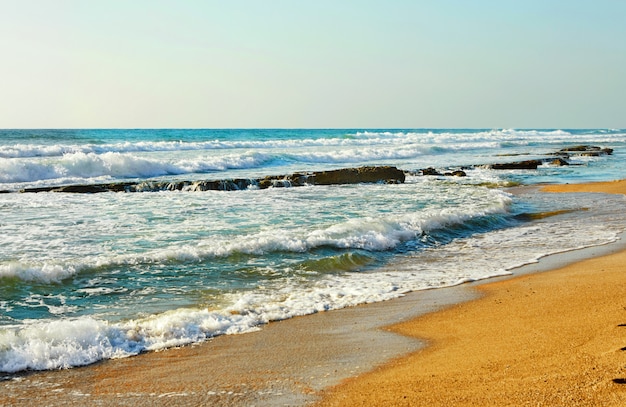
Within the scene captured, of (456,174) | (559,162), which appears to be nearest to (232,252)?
(456,174)

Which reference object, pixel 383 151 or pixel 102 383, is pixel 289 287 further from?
pixel 383 151

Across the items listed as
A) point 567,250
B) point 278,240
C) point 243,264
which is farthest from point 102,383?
point 567,250

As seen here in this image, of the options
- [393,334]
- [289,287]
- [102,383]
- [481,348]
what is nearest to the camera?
[102,383]

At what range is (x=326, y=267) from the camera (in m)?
9.13

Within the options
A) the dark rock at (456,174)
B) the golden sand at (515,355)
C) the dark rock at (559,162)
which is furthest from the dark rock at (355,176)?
the golden sand at (515,355)

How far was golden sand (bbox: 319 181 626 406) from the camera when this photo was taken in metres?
3.94

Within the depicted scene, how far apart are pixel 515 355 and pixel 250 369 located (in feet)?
7.04

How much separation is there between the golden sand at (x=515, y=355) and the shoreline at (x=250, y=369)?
0.20 m

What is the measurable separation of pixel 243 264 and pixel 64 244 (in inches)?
126

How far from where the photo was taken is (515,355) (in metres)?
4.83

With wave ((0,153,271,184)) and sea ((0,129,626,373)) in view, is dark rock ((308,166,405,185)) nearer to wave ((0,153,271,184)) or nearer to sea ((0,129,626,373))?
sea ((0,129,626,373))

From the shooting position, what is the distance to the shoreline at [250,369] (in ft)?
14.4

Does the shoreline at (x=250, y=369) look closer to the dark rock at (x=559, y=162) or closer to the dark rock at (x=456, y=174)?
the dark rock at (x=456, y=174)

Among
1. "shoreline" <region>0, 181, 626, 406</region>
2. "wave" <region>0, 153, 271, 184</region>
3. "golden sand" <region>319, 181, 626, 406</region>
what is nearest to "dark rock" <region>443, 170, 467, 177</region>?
"wave" <region>0, 153, 271, 184</region>
